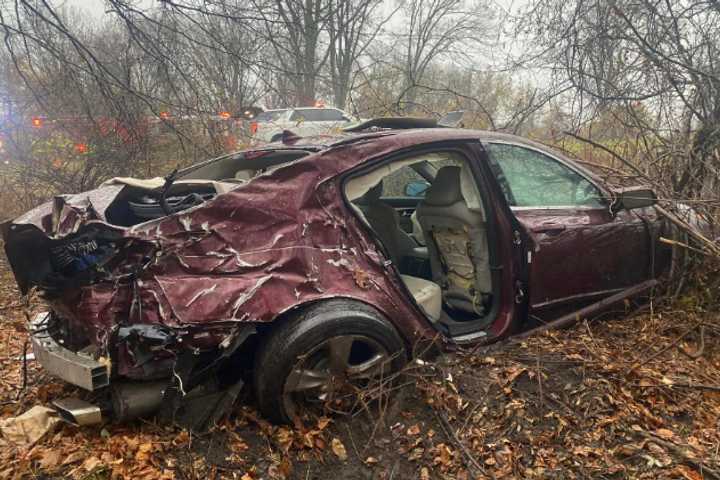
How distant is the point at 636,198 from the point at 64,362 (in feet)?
11.8

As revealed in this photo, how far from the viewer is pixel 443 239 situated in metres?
3.56

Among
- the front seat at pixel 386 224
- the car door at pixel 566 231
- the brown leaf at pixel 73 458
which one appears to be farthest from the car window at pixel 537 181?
the brown leaf at pixel 73 458

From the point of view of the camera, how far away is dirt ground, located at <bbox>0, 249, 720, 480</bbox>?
2232 mm

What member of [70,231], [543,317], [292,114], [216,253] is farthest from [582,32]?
[292,114]

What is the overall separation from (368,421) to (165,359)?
3.51 ft

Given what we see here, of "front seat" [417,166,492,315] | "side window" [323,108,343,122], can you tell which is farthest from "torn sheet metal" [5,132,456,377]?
"side window" [323,108,343,122]

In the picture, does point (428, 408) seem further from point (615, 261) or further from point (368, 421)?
point (615, 261)

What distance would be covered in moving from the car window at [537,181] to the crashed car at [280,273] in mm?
17

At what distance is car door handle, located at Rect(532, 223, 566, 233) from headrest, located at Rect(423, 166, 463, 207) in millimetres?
524

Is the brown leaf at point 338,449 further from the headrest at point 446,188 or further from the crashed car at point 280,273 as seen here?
the headrest at point 446,188

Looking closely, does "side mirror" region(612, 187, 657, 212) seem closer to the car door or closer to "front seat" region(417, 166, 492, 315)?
the car door

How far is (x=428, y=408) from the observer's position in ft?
8.83

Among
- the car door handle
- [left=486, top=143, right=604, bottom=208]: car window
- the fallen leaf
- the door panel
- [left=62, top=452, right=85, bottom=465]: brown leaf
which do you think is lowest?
[left=62, top=452, right=85, bottom=465]: brown leaf

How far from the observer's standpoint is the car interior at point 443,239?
10.3ft
